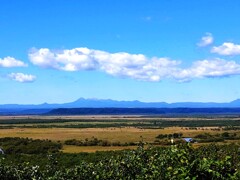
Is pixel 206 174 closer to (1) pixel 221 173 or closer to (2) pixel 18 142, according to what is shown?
(1) pixel 221 173

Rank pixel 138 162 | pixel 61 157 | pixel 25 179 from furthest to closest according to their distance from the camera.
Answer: pixel 61 157 < pixel 25 179 < pixel 138 162

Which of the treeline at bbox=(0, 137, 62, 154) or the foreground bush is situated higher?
the foreground bush

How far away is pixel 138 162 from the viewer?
25969 millimetres

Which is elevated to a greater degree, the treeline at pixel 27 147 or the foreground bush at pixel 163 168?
the foreground bush at pixel 163 168

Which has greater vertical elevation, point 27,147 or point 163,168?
point 163,168

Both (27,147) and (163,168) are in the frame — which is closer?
(163,168)

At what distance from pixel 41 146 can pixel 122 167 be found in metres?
69.2

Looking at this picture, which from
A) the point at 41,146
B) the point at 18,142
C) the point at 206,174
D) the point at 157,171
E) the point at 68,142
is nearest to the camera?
the point at 206,174

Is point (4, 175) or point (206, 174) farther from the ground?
point (206, 174)

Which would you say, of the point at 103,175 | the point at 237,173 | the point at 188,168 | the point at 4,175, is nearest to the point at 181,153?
the point at 188,168

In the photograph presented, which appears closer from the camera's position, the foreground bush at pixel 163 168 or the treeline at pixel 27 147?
the foreground bush at pixel 163 168

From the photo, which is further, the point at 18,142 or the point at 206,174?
the point at 18,142

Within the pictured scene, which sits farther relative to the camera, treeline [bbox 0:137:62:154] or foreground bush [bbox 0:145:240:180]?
treeline [bbox 0:137:62:154]

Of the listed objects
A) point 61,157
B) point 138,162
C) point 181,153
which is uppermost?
point 181,153
